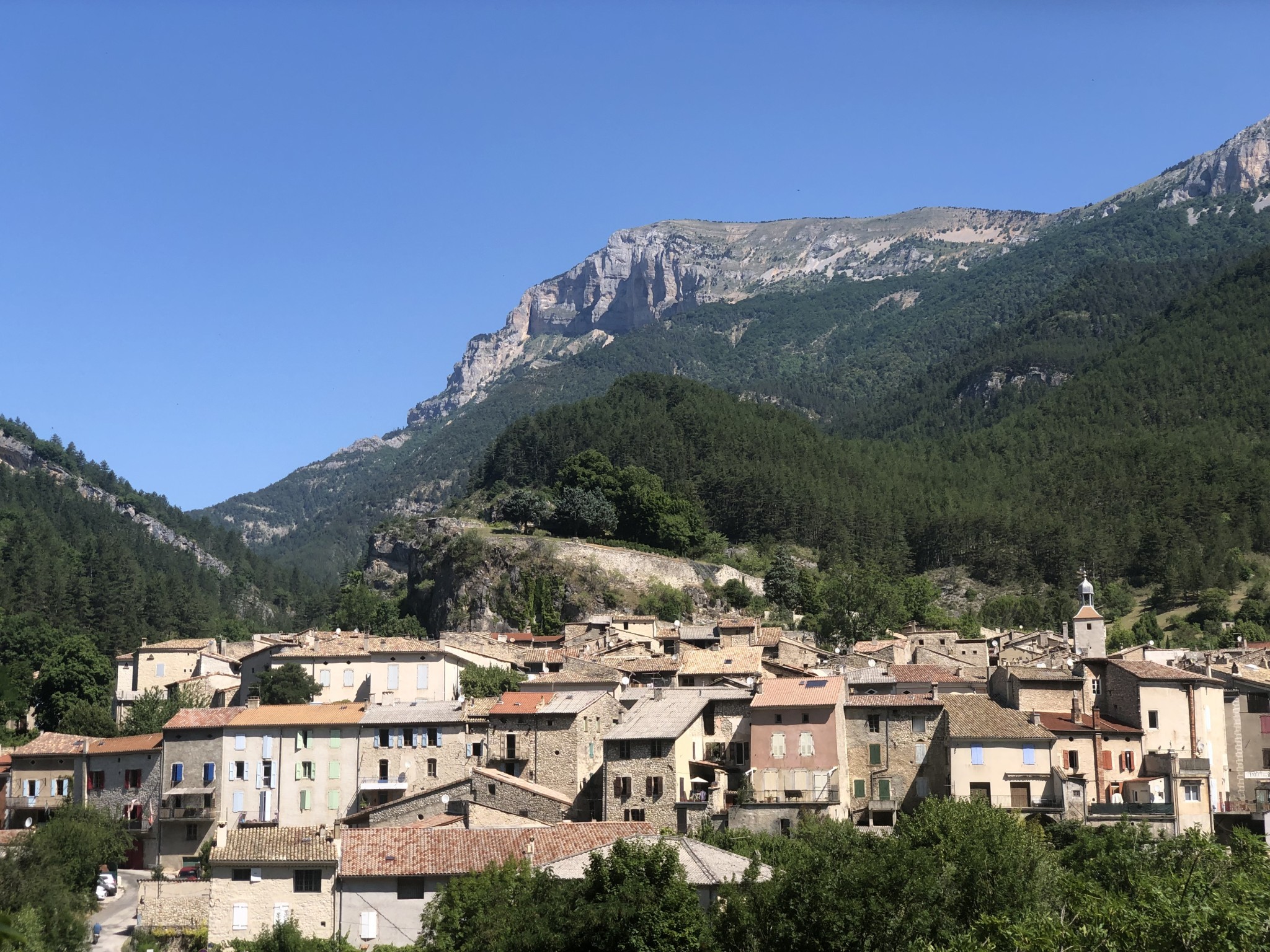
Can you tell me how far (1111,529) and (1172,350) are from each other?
66.9 m

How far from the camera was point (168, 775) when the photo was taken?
67.1 m

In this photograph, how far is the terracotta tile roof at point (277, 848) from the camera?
4869 centimetres

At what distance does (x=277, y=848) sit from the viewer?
49.4m

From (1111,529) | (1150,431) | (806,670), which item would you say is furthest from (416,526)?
(1150,431)

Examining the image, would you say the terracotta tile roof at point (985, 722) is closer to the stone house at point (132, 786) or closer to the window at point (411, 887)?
the window at point (411, 887)

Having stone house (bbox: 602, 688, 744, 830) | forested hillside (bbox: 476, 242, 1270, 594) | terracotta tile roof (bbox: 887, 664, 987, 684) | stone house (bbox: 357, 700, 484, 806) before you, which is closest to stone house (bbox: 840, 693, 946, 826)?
stone house (bbox: 602, 688, 744, 830)

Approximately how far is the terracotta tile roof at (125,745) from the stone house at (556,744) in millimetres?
17337

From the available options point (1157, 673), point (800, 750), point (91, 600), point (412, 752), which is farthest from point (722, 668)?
point (91, 600)

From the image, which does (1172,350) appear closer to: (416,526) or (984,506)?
(984,506)

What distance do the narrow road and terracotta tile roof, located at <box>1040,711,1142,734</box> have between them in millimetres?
34776

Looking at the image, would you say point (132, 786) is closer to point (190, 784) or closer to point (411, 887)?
point (190, 784)

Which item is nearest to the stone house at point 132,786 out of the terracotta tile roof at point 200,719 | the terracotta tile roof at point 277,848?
the terracotta tile roof at point 200,719

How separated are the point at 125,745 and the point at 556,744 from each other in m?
22.3

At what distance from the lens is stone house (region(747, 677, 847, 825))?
188ft
